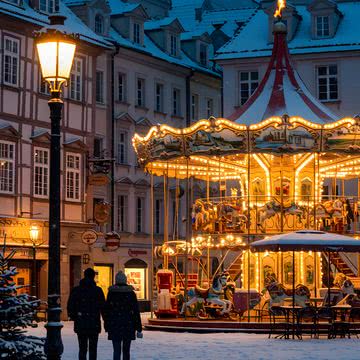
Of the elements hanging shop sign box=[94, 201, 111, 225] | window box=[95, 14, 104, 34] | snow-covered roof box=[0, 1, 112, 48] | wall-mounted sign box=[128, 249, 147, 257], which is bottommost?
wall-mounted sign box=[128, 249, 147, 257]

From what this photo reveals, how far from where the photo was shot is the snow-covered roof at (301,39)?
193 ft

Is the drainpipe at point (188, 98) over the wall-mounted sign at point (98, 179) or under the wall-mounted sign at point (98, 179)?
over

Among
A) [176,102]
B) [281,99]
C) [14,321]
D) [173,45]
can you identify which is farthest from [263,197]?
[173,45]

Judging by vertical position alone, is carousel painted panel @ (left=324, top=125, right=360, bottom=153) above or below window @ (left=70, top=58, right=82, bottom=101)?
below

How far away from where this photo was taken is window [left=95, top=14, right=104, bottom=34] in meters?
57.2

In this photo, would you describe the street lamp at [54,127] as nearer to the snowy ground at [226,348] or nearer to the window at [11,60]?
the snowy ground at [226,348]

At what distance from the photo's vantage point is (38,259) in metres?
45.8

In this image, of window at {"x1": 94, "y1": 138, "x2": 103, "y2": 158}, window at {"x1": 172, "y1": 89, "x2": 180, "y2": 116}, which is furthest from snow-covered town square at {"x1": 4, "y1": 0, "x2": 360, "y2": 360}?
window at {"x1": 94, "y1": 138, "x2": 103, "y2": 158}

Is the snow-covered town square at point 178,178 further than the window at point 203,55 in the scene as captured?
No

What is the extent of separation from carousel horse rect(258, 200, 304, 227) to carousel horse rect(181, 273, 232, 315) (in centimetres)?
235

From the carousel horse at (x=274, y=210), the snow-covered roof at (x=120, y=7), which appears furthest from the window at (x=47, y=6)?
the carousel horse at (x=274, y=210)

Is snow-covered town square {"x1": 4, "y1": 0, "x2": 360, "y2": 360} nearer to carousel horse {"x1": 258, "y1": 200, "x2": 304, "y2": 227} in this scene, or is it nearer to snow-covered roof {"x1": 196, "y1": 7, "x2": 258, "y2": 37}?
carousel horse {"x1": 258, "y1": 200, "x2": 304, "y2": 227}

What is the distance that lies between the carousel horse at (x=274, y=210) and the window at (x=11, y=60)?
1253 centimetres

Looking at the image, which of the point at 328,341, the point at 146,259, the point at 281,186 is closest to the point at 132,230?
the point at 146,259
